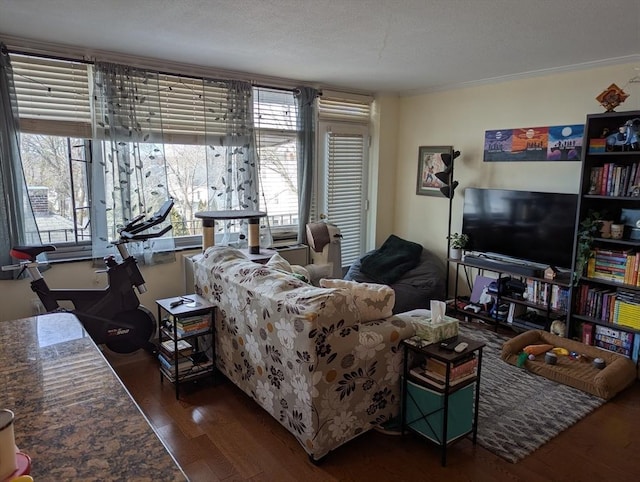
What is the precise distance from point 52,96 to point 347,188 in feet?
9.89

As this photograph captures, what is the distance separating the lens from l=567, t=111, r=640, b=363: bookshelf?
3305 millimetres

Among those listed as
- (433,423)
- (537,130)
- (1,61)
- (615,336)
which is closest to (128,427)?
(433,423)

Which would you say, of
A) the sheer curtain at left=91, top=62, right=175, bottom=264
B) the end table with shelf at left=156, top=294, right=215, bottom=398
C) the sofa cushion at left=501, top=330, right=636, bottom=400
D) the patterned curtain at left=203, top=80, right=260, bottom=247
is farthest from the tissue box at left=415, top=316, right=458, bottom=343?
the sheer curtain at left=91, top=62, right=175, bottom=264

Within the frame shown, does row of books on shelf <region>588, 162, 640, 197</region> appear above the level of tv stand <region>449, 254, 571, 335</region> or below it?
above

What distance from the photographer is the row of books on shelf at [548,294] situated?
12.3 ft

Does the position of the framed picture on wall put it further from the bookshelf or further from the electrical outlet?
the electrical outlet

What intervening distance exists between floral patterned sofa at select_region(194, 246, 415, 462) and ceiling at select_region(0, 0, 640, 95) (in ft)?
5.04

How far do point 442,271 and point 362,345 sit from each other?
2.80m

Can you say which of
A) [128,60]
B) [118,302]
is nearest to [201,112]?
[128,60]

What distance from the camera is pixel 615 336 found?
3.44 meters

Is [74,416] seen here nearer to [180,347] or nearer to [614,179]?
[180,347]

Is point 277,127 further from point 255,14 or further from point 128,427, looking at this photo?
point 128,427

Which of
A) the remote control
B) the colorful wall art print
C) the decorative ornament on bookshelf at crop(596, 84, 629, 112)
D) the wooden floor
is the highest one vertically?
the decorative ornament on bookshelf at crop(596, 84, 629, 112)

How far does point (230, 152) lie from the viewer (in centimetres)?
416
